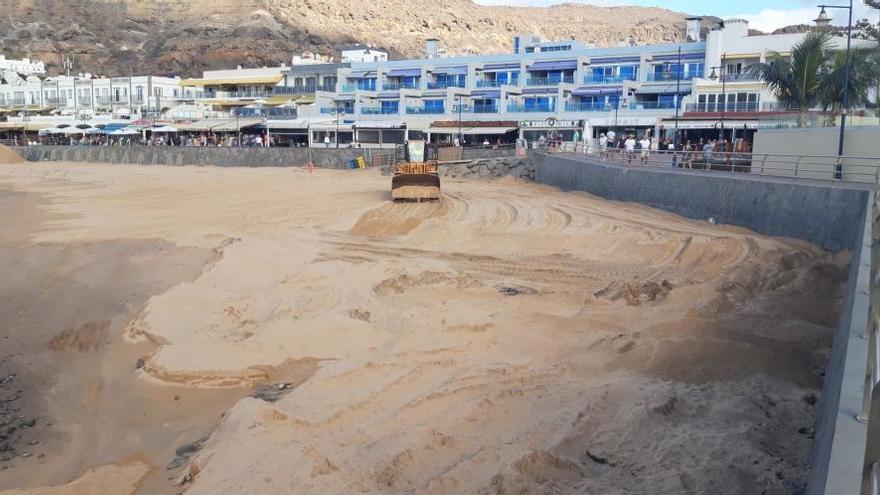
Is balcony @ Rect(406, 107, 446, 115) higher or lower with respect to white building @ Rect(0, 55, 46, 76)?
lower

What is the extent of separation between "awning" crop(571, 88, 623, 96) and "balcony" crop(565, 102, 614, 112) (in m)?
0.73

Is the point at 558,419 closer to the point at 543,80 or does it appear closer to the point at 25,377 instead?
the point at 25,377

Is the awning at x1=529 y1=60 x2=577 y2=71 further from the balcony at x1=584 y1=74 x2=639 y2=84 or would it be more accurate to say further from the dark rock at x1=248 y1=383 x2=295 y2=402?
the dark rock at x1=248 y1=383 x2=295 y2=402

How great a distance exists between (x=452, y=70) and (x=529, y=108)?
31.7 ft

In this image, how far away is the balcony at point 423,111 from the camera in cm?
6222

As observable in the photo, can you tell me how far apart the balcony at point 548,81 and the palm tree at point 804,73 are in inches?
1092

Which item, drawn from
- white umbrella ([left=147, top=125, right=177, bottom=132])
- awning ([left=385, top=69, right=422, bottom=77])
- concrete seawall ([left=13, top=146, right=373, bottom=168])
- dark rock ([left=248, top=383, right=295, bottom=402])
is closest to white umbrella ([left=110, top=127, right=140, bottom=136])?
white umbrella ([left=147, top=125, right=177, bottom=132])

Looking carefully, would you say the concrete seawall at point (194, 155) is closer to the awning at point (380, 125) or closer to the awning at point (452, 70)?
the awning at point (380, 125)

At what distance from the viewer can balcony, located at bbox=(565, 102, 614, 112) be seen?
55.0 metres

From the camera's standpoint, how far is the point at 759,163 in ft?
77.3

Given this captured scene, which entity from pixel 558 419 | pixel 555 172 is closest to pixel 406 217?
pixel 555 172

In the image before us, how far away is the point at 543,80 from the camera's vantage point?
60.6m

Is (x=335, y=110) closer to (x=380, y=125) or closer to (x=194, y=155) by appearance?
(x=380, y=125)

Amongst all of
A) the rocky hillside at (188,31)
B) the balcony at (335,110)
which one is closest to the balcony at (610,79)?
the balcony at (335,110)
